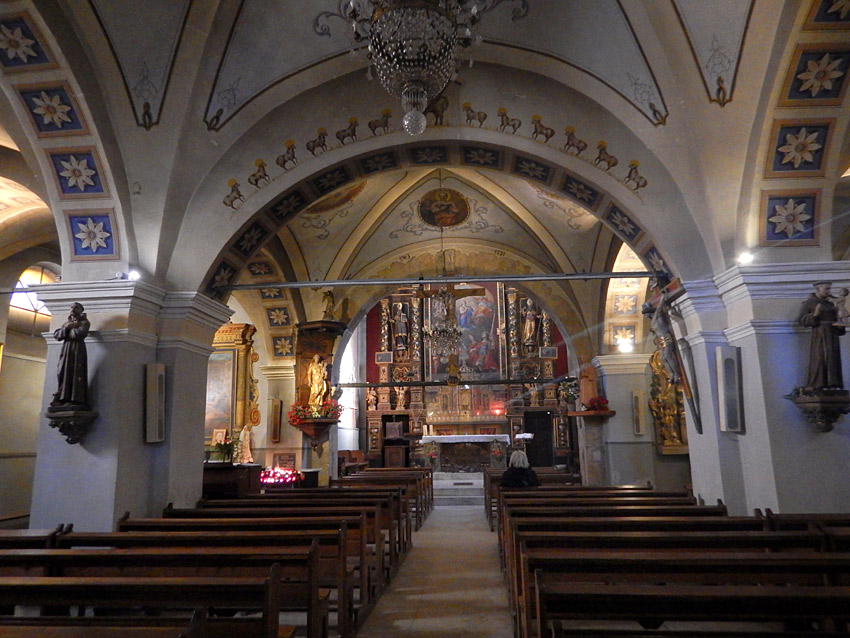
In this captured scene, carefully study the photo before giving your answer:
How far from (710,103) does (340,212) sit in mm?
7284

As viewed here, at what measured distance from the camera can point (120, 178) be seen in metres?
6.84

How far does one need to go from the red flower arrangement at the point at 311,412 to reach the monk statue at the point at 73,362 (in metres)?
6.19

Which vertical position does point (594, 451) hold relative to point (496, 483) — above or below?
above

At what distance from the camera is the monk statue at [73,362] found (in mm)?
6082

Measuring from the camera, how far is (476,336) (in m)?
22.8

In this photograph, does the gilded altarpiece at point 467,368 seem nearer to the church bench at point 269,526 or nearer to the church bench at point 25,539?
the church bench at point 269,526

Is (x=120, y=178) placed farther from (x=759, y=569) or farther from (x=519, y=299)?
(x=519, y=299)

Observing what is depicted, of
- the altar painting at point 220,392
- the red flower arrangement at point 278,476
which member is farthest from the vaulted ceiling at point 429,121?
the altar painting at point 220,392

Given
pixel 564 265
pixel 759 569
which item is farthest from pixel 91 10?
pixel 564 265

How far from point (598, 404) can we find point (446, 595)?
20.9ft

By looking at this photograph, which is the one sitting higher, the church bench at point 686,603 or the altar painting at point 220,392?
the altar painting at point 220,392

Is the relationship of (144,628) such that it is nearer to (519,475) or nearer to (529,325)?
(519,475)

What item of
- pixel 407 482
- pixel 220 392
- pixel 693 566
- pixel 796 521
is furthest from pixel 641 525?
pixel 220 392

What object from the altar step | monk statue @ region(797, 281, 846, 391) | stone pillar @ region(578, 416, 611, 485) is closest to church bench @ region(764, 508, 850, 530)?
monk statue @ region(797, 281, 846, 391)
